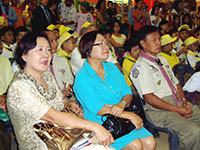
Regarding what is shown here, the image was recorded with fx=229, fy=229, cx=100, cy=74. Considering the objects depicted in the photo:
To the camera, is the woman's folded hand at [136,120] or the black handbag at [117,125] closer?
the black handbag at [117,125]

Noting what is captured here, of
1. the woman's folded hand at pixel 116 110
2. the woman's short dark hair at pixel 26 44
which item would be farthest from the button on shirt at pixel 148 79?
the woman's short dark hair at pixel 26 44

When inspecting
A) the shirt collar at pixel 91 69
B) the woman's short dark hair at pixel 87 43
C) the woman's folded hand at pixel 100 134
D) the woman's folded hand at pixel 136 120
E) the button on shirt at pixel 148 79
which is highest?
the woman's short dark hair at pixel 87 43

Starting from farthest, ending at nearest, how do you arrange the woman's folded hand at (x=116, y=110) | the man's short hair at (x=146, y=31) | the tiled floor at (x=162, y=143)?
the tiled floor at (x=162, y=143)
the man's short hair at (x=146, y=31)
the woman's folded hand at (x=116, y=110)

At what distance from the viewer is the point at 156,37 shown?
264cm

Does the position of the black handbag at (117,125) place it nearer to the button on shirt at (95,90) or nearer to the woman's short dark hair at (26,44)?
the button on shirt at (95,90)

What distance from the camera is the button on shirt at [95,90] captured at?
2049 mm

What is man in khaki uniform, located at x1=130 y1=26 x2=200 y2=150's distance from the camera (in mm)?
2186

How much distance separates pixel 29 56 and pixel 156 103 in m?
1.36

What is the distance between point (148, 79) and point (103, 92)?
22.7 inches

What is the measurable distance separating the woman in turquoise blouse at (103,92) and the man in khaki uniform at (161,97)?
27cm

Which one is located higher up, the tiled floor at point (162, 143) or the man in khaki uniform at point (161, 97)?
the man in khaki uniform at point (161, 97)

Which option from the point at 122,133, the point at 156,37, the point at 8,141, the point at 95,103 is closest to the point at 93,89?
the point at 95,103

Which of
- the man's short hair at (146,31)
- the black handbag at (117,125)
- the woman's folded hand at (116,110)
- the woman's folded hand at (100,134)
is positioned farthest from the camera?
the man's short hair at (146,31)

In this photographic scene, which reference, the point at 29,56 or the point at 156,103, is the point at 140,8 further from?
the point at 29,56
